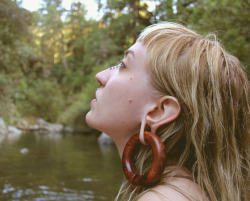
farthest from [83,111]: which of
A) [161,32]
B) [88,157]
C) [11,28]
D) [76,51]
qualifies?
[161,32]

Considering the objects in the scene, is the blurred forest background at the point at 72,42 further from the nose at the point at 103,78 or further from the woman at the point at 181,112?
the nose at the point at 103,78

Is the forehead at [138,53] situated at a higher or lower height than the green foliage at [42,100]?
higher

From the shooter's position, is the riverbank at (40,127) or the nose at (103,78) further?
the riverbank at (40,127)

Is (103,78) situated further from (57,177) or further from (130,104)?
(57,177)

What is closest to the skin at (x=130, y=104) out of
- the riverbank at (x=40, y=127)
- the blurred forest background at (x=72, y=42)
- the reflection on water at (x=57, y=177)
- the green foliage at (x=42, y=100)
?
the blurred forest background at (x=72, y=42)

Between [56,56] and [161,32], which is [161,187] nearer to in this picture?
[161,32]

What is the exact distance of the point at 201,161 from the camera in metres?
1.10

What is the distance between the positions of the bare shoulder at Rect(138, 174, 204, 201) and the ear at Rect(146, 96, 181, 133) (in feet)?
0.69

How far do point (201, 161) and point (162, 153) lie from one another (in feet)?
0.63

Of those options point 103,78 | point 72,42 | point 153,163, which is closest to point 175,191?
point 153,163

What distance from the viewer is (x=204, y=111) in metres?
1.09

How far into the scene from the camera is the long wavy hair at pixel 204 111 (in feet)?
3.59

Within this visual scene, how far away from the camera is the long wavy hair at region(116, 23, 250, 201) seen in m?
1.09

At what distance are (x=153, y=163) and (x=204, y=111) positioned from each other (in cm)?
28
